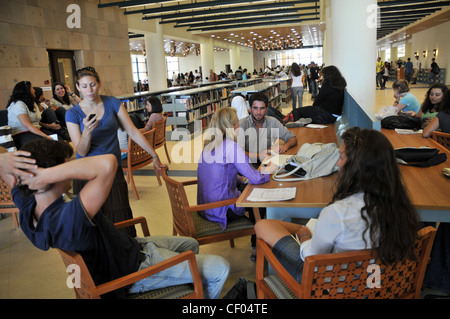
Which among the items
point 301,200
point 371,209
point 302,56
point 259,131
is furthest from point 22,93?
point 302,56

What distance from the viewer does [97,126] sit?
2.36 meters

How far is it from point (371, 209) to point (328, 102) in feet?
12.4

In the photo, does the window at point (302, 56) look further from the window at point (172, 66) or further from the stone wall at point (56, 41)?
the stone wall at point (56, 41)

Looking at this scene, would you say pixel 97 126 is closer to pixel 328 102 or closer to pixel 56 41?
pixel 328 102

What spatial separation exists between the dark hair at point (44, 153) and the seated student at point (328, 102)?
3.79 meters

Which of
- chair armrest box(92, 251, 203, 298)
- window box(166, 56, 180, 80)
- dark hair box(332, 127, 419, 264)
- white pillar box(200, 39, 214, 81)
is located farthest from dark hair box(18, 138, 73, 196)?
window box(166, 56, 180, 80)

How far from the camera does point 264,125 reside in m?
3.59

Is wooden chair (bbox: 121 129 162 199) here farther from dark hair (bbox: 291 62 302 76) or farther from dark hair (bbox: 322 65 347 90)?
dark hair (bbox: 291 62 302 76)

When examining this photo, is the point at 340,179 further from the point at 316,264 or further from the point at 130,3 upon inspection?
the point at 130,3

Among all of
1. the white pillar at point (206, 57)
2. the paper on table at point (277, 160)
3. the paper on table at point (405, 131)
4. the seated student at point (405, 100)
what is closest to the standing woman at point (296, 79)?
the seated student at point (405, 100)

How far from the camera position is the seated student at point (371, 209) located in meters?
1.35

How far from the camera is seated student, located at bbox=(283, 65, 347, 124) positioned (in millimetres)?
4805

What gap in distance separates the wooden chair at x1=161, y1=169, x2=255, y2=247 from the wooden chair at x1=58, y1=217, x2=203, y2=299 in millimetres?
572
